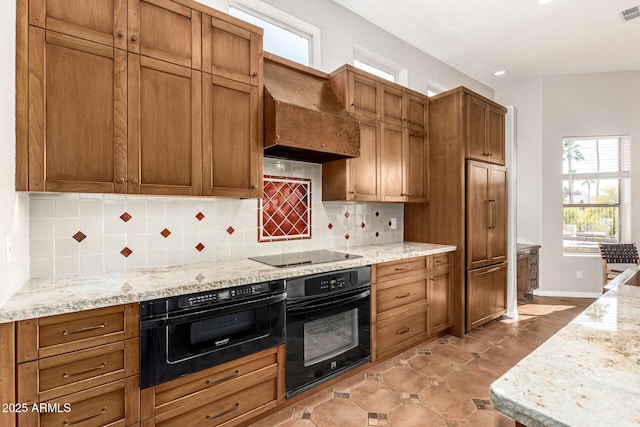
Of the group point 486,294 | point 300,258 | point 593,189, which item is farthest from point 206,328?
point 593,189

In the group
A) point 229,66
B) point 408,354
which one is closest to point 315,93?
point 229,66

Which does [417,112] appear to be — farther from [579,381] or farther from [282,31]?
[579,381]

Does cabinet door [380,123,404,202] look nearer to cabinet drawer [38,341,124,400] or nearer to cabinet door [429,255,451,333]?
cabinet door [429,255,451,333]

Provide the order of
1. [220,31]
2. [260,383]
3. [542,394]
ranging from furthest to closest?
[220,31] → [260,383] → [542,394]

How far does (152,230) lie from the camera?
7.07ft

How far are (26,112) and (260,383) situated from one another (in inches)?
75.6

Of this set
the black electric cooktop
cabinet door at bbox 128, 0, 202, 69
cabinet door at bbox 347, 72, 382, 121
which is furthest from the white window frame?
the black electric cooktop

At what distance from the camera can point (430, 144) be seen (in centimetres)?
349

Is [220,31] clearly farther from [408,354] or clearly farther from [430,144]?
[408,354]

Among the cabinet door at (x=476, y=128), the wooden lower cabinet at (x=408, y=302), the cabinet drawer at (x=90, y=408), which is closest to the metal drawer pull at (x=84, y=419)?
the cabinet drawer at (x=90, y=408)

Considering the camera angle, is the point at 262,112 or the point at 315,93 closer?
the point at 262,112

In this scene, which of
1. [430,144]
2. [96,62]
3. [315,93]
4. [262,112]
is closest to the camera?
[96,62]

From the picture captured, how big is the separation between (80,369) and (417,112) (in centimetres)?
340

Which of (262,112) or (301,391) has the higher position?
(262,112)
